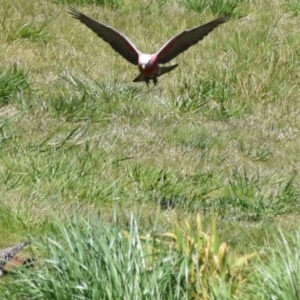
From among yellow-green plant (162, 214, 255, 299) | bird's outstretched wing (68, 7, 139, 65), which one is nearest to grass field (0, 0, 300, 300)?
yellow-green plant (162, 214, 255, 299)

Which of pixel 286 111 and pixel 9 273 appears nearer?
pixel 9 273

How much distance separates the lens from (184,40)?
9875 millimetres

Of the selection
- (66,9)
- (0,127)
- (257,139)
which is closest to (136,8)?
(66,9)

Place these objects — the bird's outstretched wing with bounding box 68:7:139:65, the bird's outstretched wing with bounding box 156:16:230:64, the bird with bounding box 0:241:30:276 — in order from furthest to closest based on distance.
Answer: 1. the bird's outstretched wing with bounding box 68:7:139:65
2. the bird's outstretched wing with bounding box 156:16:230:64
3. the bird with bounding box 0:241:30:276

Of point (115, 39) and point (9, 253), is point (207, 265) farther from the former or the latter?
point (115, 39)

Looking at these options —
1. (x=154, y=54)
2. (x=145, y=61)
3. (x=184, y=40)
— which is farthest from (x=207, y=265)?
(x=184, y=40)

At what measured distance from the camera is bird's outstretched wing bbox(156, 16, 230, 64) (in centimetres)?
948

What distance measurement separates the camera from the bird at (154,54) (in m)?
9.49

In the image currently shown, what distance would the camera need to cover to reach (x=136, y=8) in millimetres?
12320

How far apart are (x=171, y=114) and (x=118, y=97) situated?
492 mm

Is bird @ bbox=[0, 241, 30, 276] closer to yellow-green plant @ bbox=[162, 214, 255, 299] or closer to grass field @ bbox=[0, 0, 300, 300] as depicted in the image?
grass field @ bbox=[0, 0, 300, 300]

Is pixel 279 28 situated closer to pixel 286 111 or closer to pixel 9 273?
pixel 286 111

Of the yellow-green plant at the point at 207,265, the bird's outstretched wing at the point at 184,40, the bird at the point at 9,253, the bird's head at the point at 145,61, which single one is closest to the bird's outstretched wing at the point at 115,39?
the bird's head at the point at 145,61

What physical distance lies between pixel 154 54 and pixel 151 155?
1.89m
